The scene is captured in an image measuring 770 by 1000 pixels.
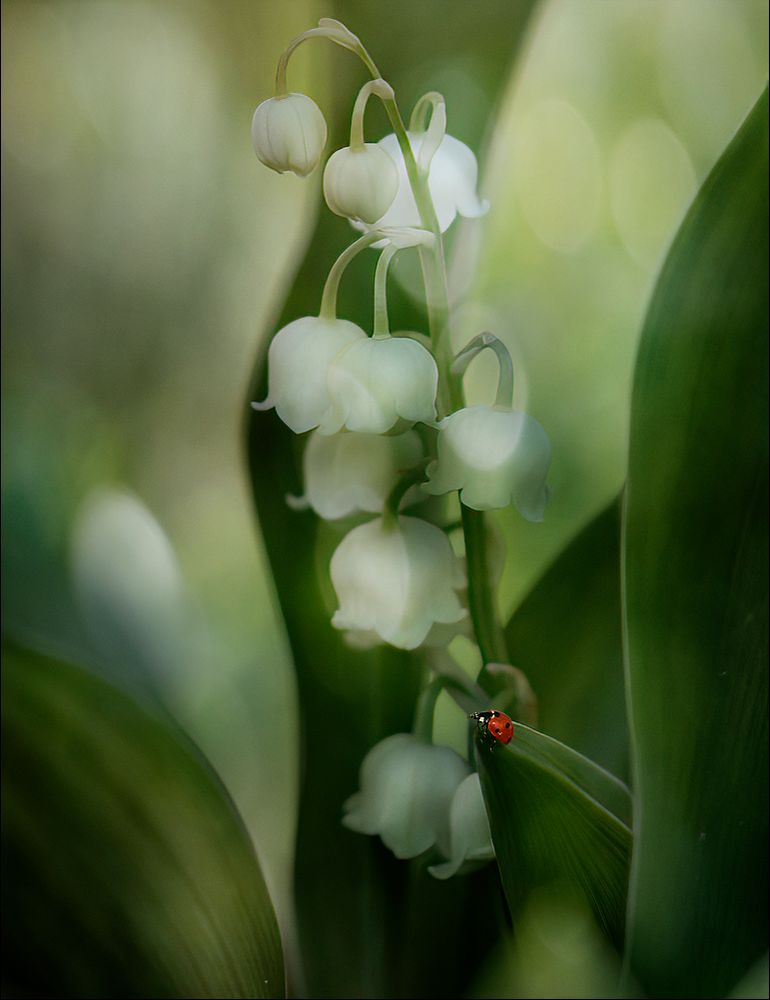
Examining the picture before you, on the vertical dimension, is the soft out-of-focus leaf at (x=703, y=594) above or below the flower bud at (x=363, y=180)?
below

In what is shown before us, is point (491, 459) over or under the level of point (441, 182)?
under

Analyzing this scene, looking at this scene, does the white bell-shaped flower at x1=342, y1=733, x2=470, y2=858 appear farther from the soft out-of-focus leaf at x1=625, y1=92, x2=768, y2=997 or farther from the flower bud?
the flower bud

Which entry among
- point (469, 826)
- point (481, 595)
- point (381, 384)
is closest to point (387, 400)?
point (381, 384)

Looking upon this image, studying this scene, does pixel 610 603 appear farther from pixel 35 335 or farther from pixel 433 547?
pixel 35 335

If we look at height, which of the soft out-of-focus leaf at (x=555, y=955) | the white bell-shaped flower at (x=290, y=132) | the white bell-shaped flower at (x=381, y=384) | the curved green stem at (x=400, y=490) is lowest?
the soft out-of-focus leaf at (x=555, y=955)

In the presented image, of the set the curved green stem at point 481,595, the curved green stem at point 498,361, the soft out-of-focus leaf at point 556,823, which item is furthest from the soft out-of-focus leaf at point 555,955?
the curved green stem at point 498,361

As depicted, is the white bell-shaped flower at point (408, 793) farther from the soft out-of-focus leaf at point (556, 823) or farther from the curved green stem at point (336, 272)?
the curved green stem at point (336, 272)

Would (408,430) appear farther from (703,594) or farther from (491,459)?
(703,594)
